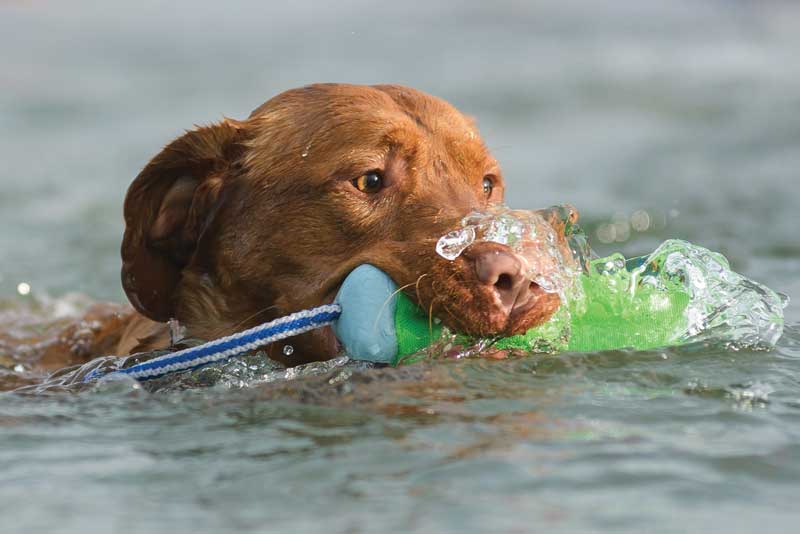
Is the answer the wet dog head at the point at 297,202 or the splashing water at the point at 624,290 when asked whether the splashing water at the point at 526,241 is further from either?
the wet dog head at the point at 297,202

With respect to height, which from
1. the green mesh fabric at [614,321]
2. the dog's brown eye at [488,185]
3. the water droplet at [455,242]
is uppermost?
the dog's brown eye at [488,185]

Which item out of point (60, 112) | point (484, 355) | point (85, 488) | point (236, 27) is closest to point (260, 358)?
point (484, 355)

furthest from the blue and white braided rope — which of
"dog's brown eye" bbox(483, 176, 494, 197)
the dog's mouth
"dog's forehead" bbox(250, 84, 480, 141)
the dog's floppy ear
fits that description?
"dog's brown eye" bbox(483, 176, 494, 197)

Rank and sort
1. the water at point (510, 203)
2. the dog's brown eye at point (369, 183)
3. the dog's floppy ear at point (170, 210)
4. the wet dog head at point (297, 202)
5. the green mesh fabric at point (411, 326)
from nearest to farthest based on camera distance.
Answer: the water at point (510, 203) < the green mesh fabric at point (411, 326) < the wet dog head at point (297, 202) < the dog's brown eye at point (369, 183) < the dog's floppy ear at point (170, 210)

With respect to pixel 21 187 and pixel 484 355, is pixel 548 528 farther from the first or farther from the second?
pixel 21 187

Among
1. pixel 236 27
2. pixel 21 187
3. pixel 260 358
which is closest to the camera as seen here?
pixel 260 358

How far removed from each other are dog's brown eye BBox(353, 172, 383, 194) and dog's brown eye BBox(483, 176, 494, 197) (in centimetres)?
59

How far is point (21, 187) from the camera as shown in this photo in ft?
41.7

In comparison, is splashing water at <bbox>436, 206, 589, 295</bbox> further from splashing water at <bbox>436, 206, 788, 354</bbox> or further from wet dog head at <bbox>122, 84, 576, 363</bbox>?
wet dog head at <bbox>122, 84, 576, 363</bbox>

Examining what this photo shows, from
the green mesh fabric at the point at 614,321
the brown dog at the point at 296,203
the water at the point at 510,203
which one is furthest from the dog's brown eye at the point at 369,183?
the green mesh fabric at the point at 614,321

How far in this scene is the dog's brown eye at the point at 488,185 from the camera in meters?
5.54

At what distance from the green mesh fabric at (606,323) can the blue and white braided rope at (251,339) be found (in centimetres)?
29

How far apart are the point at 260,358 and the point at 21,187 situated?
828 cm

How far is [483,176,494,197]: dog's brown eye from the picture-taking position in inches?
218
